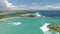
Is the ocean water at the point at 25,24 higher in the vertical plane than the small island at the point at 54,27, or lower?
higher

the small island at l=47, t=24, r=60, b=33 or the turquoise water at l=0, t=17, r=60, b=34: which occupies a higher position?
the turquoise water at l=0, t=17, r=60, b=34

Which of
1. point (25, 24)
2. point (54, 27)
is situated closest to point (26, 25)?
point (25, 24)

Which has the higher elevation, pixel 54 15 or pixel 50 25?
pixel 54 15

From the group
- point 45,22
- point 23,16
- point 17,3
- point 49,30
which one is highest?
point 17,3

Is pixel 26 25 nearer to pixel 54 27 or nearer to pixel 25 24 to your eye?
pixel 25 24

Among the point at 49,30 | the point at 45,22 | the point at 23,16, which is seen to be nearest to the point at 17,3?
the point at 23,16

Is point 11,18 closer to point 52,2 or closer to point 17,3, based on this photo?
point 17,3
